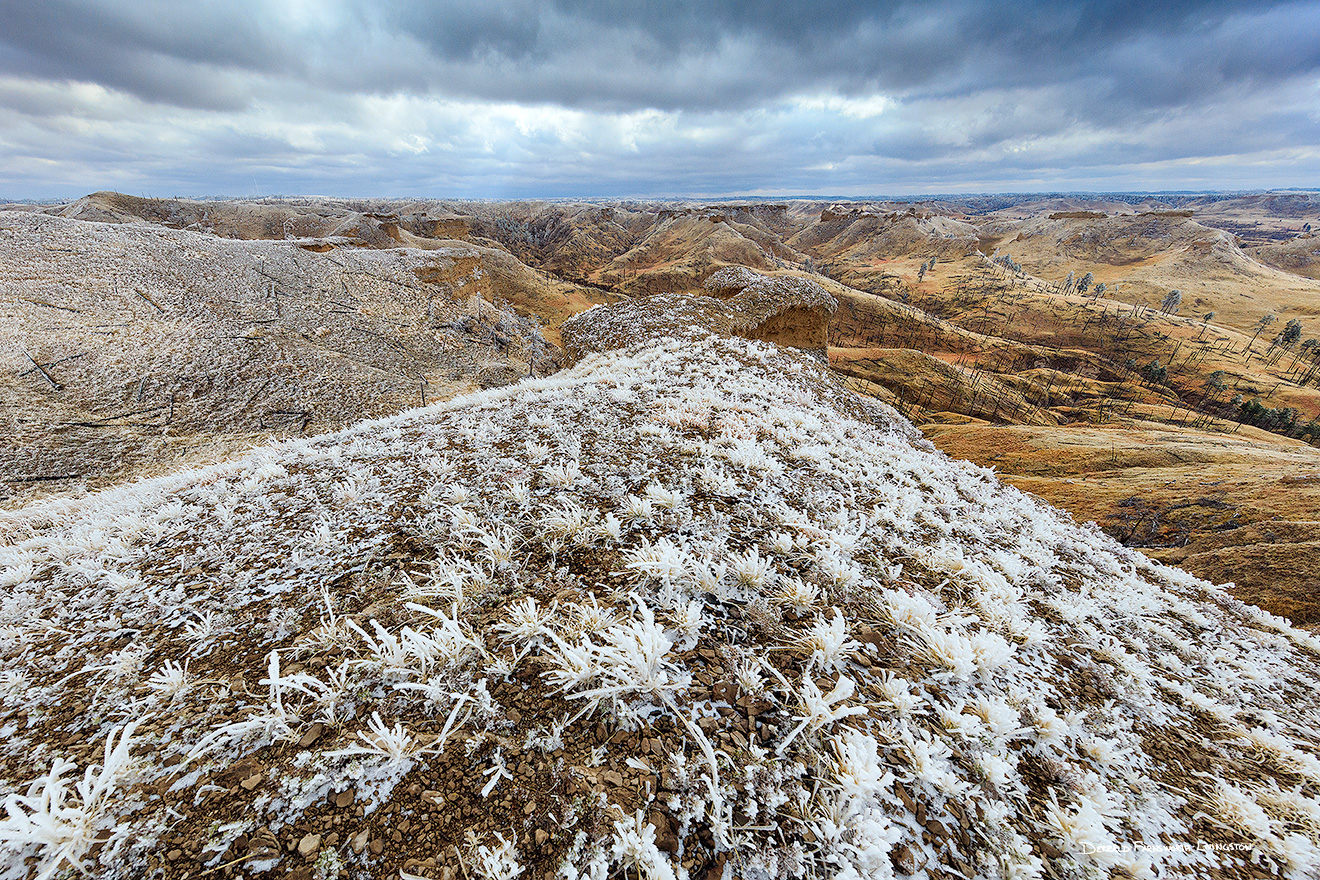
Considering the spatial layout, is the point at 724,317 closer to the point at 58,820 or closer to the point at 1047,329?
the point at 58,820

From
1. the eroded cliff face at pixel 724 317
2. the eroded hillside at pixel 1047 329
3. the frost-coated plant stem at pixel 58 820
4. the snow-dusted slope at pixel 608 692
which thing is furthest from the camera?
the eroded cliff face at pixel 724 317

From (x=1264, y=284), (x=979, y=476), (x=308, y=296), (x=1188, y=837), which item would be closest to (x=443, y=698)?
(x=1188, y=837)

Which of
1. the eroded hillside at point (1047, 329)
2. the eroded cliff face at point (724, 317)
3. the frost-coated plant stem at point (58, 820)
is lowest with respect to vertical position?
the eroded hillside at point (1047, 329)

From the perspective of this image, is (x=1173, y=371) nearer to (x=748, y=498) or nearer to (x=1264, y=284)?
(x=1264, y=284)

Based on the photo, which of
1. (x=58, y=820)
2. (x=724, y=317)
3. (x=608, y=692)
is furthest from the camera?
(x=724, y=317)

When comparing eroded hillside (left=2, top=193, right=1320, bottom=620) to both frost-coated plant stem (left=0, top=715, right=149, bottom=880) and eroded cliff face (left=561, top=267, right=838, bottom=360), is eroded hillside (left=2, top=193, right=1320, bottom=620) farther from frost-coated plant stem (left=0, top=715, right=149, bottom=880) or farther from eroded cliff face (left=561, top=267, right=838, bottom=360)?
frost-coated plant stem (left=0, top=715, right=149, bottom=880)

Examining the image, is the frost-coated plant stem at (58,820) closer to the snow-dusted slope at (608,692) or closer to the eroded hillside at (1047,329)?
the snow-dusted slope at (608,692)

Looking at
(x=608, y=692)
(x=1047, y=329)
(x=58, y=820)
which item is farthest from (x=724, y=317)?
(x=1047, y=329)

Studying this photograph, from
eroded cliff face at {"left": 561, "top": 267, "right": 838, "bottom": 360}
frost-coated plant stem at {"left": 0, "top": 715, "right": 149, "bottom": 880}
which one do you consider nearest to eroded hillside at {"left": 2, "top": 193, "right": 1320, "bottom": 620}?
eroded cliff face at {"left": 561, "top": 267, "right": 838, "bottom": 360}

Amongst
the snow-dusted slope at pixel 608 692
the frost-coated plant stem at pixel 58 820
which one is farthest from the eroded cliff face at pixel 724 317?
the frost-coated plant stem at pixel 58 820
